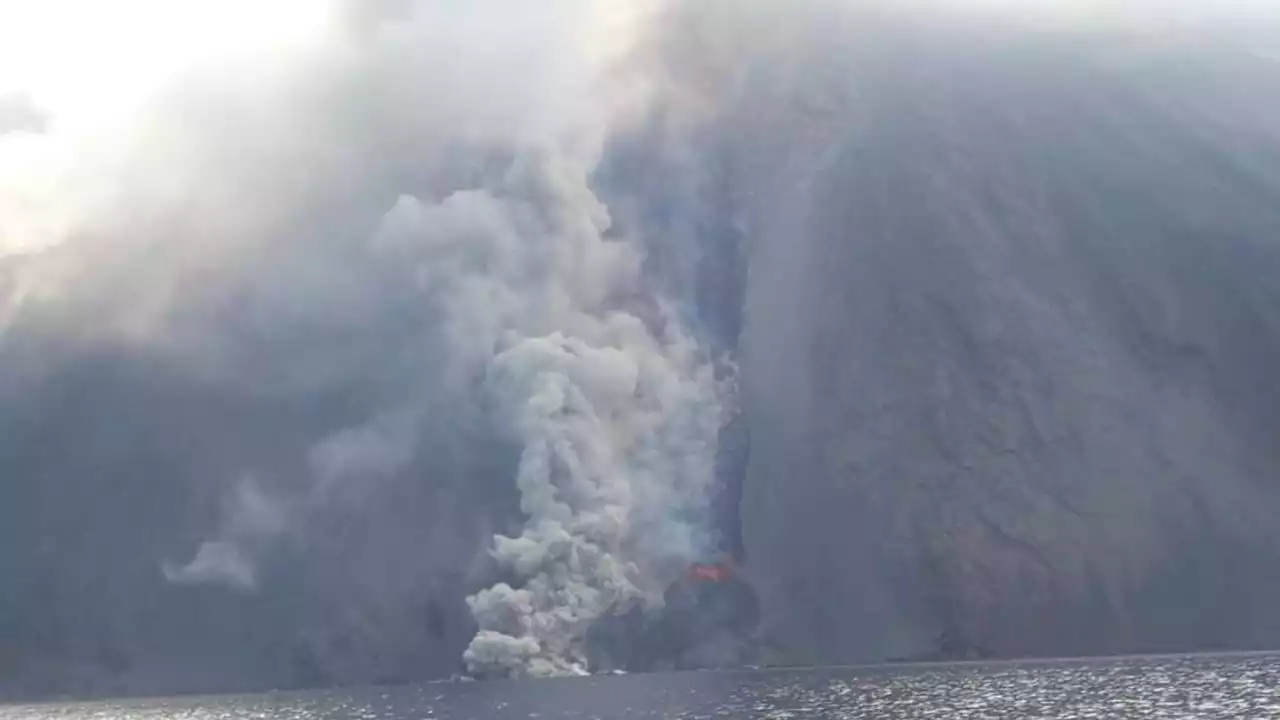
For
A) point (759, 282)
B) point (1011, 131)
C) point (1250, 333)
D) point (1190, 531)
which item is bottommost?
point (1190, 531)

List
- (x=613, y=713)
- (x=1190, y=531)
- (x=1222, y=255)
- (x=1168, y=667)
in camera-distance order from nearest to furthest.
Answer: (x=613, y=713)
(x=1168, y=667)
(x=1190, y=531)
(x=1222, y=255)

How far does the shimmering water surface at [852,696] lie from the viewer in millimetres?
92812

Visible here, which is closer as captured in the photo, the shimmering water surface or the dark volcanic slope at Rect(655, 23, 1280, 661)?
the shimmering water surface

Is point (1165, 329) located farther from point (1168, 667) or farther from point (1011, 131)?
point (1168, 667)

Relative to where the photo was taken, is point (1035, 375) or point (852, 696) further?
point (1035, 375)

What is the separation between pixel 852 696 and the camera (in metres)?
111

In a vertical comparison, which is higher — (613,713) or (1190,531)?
(1190,531)

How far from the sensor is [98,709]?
6964 inches

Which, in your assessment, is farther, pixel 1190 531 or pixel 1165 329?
pixel 1165 329

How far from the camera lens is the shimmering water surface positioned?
9281cm

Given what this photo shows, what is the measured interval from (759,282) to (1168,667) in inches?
3044

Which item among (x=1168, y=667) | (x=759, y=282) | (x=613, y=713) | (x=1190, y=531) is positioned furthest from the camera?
(x=759, y=282)

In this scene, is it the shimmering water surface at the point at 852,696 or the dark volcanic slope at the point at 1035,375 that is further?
the dark volcanic slope at the point at 1035,375

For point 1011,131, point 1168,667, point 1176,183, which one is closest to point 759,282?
point 1011,131
